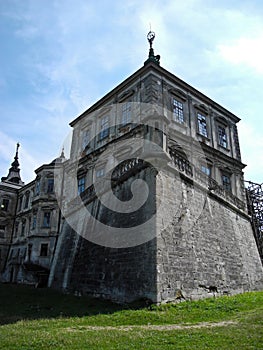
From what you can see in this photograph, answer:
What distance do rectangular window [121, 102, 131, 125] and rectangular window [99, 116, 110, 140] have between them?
1.69 m

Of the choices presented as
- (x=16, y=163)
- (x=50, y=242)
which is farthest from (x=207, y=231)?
(x=16, y=163)

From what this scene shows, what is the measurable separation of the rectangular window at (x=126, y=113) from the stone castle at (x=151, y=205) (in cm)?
9

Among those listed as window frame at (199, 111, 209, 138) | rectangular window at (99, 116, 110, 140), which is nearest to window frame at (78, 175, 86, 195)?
rectangular window at (99, 116, 110, 140)

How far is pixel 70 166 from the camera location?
25984 mm

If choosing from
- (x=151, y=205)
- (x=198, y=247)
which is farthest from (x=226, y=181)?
(x=151, y=205)

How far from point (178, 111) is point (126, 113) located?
140 inches

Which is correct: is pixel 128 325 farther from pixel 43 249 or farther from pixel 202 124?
pixel 43 249

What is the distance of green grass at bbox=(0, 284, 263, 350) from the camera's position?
6662mm

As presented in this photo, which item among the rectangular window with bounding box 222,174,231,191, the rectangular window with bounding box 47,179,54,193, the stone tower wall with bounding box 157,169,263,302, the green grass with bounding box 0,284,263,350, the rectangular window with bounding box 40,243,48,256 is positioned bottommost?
the green grass with bounding box 0,284,263,350

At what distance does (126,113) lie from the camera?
21641mm

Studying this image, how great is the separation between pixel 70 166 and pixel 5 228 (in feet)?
54.2

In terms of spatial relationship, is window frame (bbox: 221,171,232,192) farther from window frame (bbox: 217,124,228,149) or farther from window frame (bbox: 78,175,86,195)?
window frame (bbox: 78,175,86,195)

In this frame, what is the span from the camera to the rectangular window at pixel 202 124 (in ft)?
73.7

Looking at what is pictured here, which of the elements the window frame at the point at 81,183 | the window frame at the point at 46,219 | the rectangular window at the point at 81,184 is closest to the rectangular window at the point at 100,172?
the window frame at the point at 81,183
